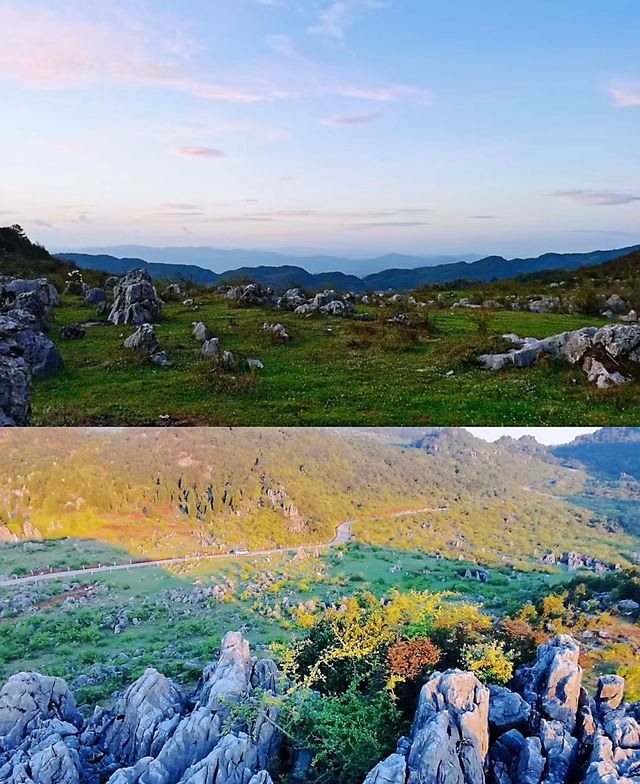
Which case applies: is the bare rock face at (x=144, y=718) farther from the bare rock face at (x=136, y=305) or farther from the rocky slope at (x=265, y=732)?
the bare rock face at (x=136, y=305)

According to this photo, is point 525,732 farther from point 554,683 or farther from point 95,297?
point 95,297

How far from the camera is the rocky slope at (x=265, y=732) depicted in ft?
8.07

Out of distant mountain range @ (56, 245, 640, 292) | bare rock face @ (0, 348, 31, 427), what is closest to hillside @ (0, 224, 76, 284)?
distant mountain range @ (56, 245, 640, 292)

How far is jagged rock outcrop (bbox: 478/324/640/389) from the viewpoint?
11.1 m

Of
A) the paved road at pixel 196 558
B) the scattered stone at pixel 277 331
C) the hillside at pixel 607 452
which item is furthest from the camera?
the scattered stone at pixel 277 331

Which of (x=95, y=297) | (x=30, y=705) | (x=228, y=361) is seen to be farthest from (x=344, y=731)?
(x=95, y=297)

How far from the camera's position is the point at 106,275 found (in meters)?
27.6

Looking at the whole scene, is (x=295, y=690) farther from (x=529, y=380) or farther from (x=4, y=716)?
(x=529, y=380)

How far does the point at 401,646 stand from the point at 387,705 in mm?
254

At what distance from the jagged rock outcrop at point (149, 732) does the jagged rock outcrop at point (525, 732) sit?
1.68 ft

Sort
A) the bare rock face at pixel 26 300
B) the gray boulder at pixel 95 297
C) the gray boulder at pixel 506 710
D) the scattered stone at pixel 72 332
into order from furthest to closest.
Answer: the gray boulder at pixel 95 297 → the bare rock face at pixel 26 300 → the scattered stone at pixel 72 332 → the gray boulder at pixel 506 710

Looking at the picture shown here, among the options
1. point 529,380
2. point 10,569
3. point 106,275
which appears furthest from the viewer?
point 106,275

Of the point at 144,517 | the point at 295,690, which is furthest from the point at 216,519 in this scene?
the point at 295,690

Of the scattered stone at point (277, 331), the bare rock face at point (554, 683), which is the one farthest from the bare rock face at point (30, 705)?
the scattered stone at point (277, 331)
